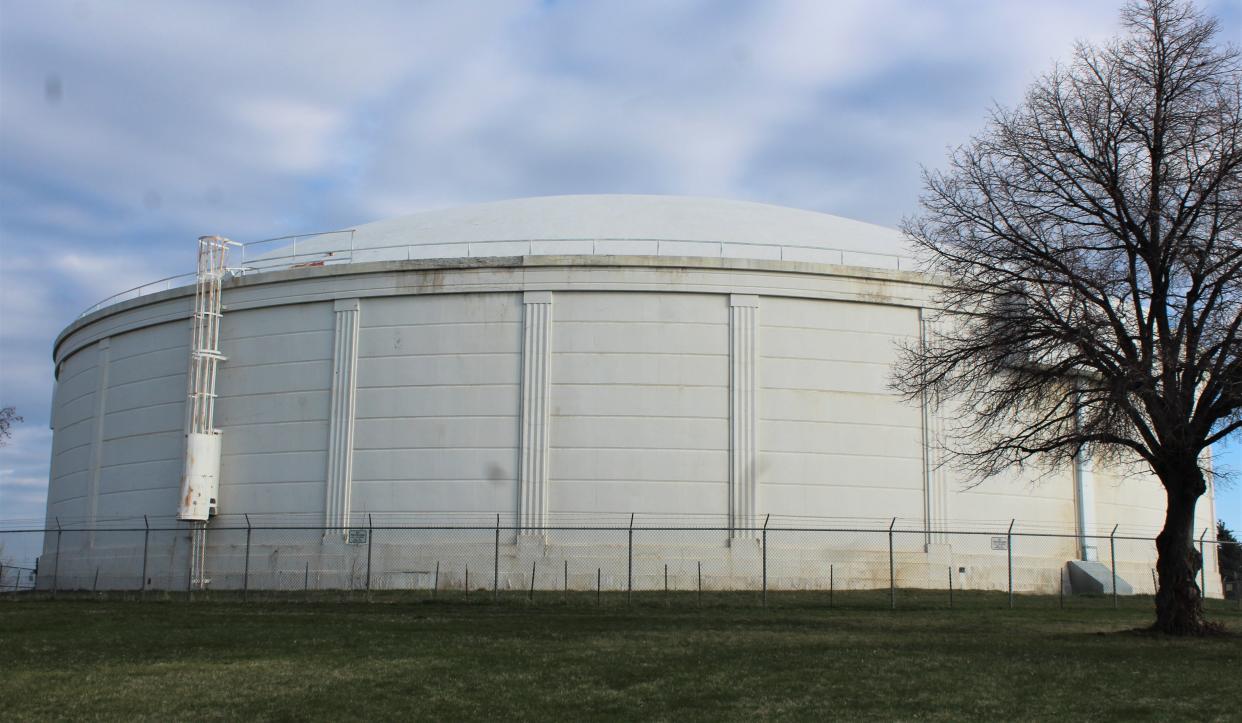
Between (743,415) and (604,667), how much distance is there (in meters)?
18.9

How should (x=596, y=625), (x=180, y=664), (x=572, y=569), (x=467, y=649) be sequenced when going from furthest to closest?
(x=572, y=569), (x=596, y=625), (x=467, y=649), (x=180, y=664)

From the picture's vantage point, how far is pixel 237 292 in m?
40.4

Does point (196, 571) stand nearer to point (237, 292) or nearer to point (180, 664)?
point (237, 292)

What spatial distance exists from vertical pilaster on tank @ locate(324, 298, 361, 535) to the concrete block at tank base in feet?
72.5

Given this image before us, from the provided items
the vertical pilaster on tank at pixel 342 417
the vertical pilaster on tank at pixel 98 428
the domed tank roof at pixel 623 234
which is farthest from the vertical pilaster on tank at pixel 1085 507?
the vertical pilaster on tank at pixel 98 428

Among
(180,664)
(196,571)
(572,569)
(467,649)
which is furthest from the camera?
(196,571)

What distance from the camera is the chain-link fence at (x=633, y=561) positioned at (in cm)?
3516

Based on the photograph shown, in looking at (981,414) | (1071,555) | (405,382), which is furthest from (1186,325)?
(405,382)

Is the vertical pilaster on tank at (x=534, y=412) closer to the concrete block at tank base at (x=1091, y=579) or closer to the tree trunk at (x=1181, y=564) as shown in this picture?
the concrete block at tank base at (x=1091, y=579)

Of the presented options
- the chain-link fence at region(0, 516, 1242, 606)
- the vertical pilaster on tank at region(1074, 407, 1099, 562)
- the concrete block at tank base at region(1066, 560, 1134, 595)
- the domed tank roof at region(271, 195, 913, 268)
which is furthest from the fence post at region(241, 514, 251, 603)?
the vertical pilaster on tank at region(1074, 407, 1099, 562)

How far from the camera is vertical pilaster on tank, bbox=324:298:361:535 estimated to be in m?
37.2

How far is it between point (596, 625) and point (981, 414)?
27.2ft

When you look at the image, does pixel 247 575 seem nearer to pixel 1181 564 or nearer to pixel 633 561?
pixel 633 561

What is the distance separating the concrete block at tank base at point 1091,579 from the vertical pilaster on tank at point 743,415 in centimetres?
1073
